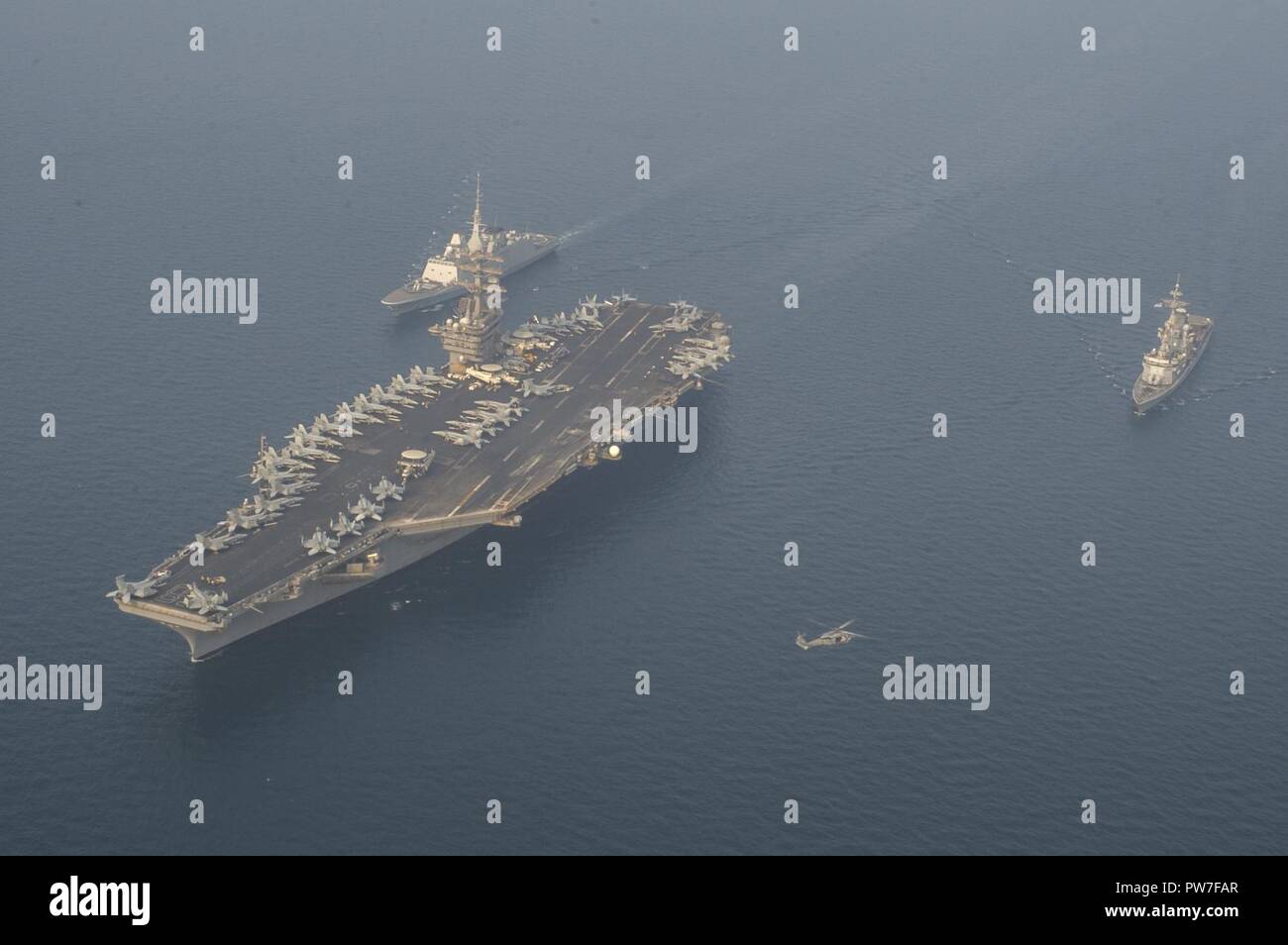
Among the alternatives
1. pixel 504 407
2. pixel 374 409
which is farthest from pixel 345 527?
pixel 504 407

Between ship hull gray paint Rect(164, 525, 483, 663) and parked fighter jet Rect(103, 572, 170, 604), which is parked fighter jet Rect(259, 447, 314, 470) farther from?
parked fighter jet Rect(103, 572, 170, 604)

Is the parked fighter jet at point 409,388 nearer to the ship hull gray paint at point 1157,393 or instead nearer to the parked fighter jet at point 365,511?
the parked fighter jet at point 365,511

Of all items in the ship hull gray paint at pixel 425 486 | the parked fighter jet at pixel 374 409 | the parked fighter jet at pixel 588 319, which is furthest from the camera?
the parked fighter jet at pixel 588 319

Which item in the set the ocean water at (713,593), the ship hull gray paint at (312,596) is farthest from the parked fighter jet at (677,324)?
the ship hull gray paint at (312,596)

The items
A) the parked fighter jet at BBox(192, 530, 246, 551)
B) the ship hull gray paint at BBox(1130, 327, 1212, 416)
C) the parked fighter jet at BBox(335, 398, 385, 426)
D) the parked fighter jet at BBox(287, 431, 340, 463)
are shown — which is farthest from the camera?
the ship hull gray paint at BBox(1130, 327, 1212, 416)

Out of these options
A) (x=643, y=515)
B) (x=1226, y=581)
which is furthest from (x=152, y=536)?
(x=1226, y=581)

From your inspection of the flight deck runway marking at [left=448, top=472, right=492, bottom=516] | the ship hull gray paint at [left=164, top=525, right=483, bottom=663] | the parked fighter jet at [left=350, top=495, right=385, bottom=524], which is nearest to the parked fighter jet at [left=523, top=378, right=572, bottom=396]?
the flight deck runway marking at [left=448, top=472, right=492, bottom=516]
